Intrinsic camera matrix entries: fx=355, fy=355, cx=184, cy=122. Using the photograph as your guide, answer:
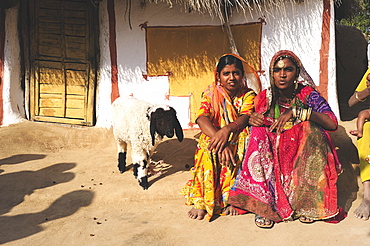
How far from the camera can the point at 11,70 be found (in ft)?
20.2

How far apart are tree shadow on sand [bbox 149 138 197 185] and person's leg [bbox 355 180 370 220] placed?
216cm

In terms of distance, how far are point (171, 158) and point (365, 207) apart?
106 inches

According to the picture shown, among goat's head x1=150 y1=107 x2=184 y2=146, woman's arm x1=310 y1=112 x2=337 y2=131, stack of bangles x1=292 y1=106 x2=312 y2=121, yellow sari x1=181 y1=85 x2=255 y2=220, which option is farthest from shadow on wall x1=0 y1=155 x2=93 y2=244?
woman's arm x1=310 y1=112 x2=337 y2=131

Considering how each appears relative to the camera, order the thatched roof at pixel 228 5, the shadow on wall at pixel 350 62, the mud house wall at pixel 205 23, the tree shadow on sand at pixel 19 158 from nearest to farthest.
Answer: the tree shadow on sand at pixel 19 158
the thatched roof at pixel 228 5
the mud house wall at pixel 205 23
the shadow on wall at pixel 350 62

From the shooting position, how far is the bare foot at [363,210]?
3.19 meters

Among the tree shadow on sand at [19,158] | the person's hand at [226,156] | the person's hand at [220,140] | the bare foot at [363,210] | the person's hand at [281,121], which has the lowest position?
the bare foot at [363,210]

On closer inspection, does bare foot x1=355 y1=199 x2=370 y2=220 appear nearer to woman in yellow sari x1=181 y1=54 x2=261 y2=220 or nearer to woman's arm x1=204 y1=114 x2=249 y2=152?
woman in yellow sari x1=181 y1=54 x2=261 y2=220

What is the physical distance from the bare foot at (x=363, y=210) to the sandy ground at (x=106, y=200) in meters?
0.06

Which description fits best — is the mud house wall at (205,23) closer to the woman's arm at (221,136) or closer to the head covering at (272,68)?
the head covering at (272,68)

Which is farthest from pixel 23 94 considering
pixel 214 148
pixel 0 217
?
pixel 214 148

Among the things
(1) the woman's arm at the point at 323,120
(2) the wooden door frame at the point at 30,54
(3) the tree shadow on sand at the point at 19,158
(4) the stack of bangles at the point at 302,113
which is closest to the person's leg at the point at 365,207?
(1) the woman's arm at the point at 323,120

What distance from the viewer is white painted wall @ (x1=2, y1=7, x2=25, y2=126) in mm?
6133

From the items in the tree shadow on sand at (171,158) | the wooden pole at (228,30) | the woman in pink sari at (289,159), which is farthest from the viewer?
the wooden pole at (228,30)

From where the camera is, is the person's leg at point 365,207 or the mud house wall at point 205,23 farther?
the mud house wall at point 205,23
